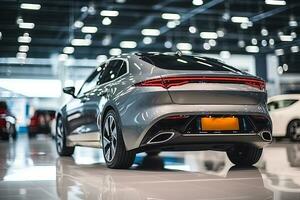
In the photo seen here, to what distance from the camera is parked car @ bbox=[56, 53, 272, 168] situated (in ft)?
14.4

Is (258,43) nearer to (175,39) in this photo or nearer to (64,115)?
(175,39)

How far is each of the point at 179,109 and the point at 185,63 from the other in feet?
2.37

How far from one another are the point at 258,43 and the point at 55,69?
11304 millimetres

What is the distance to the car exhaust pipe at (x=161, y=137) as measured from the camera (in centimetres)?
436

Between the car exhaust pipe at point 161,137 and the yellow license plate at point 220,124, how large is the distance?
31 cm

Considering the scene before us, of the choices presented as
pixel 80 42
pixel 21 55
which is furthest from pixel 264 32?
pixel 21 55

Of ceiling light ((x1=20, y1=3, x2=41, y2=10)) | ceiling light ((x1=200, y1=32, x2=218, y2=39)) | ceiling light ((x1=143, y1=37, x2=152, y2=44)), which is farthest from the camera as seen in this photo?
ceiling light ((x1=143, y1=37, x2=152, y2=44))

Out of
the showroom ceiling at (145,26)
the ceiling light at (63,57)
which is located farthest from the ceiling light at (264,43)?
the ceiling light at (63,57)

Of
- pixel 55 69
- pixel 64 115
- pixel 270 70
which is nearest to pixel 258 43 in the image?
pixel 270 70

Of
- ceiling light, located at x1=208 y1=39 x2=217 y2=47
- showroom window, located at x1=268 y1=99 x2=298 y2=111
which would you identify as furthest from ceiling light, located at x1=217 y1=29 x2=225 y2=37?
showroom window, located at x1=268 y1=99 x2=298 y2=111

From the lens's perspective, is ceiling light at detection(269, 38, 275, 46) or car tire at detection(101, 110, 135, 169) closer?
car tire at detection(101, 110, 135, 169)

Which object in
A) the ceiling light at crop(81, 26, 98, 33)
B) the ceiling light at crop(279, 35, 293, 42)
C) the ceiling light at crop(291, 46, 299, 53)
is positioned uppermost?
the ceiling light at crop(81, 26, 98, 33)

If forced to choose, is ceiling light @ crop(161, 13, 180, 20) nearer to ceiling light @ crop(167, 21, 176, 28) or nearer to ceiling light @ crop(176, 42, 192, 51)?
ceiling light @ crop(167, 21, 176, 28)

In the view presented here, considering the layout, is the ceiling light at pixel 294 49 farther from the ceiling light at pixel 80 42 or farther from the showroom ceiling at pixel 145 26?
the ceiling light at pixel 80 42
